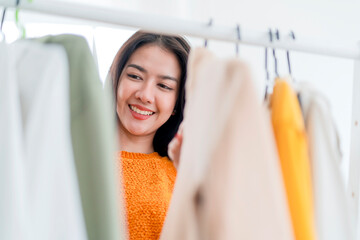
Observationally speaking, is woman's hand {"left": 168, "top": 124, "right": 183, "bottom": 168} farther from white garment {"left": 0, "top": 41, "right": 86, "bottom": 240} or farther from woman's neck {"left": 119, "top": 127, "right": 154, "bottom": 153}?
woman's neck {"left": 119, "top": 127, "right": 154, "bottom": 153}

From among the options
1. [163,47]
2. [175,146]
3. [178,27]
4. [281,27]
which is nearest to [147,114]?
[163,47]

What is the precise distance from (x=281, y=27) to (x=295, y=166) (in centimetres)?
145

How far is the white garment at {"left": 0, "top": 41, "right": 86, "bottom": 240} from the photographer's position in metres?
0.34

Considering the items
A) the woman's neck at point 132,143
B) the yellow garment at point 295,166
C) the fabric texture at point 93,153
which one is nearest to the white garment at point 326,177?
the yellow garment at point 295,166

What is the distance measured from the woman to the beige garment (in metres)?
0.54

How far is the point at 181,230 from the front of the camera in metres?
0.41

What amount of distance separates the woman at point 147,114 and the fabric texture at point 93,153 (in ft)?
1.83

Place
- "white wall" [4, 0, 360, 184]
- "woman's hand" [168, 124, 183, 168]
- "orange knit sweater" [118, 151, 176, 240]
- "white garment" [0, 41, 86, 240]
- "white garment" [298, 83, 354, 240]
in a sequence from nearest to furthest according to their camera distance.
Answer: "white garment" [0, 41, 86, 240], "white garment" [298, 83, 354, 240], "woman's hand" [168, 124, 183, 168], "orange knit sweater" [118, 151, 176, 240], "white wall" [4, 0, 360, 184]

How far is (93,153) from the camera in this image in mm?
378

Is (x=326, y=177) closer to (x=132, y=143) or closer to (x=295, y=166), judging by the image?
(x=295, y=166)

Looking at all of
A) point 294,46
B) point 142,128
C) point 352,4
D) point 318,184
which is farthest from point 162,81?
point 352,4

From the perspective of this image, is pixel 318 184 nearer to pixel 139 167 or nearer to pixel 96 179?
pixel 96 179

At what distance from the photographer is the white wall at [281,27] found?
1.58m

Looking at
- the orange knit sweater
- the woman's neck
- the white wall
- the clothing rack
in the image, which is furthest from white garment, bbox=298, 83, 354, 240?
the white wall
